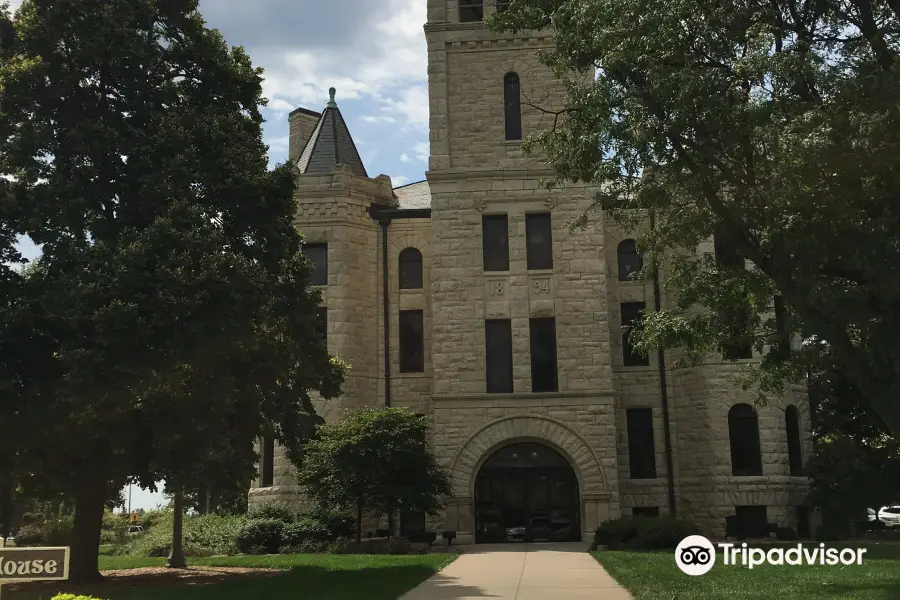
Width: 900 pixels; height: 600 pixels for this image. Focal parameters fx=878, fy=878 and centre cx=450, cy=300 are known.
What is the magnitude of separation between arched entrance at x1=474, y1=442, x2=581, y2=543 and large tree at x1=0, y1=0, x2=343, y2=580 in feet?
28.7

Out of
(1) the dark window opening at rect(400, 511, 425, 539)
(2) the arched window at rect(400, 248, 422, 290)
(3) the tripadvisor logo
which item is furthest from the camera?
(2) the arched window at rect(400, 248, 422, 290)

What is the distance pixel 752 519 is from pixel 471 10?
1794 centimetres

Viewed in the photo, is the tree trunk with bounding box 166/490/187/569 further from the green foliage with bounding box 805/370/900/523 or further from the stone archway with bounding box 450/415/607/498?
the green foliage with bounding box 805/370/900/523

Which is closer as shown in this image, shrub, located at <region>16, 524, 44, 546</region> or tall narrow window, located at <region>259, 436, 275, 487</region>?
tall narrow window, located at <region>259, 436, 275, 487</region>

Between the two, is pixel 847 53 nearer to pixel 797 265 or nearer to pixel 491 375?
pixel 797 265

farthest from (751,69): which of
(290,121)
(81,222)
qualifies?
(290,121)

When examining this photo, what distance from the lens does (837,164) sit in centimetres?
1091

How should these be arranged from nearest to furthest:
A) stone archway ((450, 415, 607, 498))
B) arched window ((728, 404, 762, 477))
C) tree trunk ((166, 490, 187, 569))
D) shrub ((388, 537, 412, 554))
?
1. tree trunk ((166, 490, 187, 569))
2. shrub ((388, 537, 412, 554))
3. stone archway ((450, 415, 607, 498))
4. arched window ((728, 404, 762, 477))

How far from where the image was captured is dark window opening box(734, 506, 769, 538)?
24.8m

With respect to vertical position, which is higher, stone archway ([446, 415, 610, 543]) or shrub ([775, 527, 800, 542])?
stone archway ([446, 415, 610, 543])

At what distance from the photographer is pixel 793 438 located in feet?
85.5

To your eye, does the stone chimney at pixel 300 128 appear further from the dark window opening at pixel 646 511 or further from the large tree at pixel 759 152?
the large tree at pixel 759 152

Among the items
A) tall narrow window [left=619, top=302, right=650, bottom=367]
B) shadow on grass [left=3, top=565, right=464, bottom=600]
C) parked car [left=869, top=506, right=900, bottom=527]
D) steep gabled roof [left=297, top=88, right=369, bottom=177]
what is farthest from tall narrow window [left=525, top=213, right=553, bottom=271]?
parked car [left=869, top=506, right=900, bottom=527]

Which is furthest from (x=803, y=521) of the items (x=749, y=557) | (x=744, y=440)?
(x=749, y=557)
